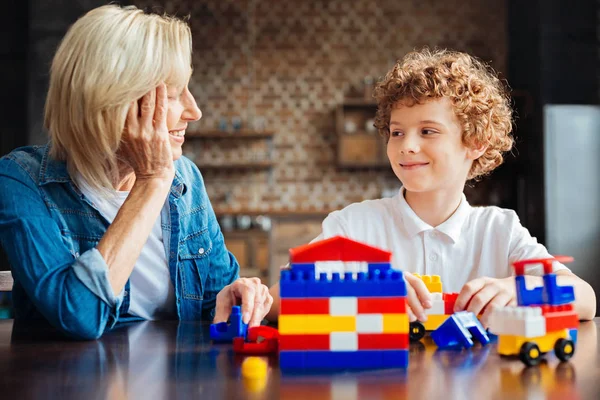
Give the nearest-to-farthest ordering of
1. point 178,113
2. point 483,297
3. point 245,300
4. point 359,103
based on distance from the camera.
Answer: point 483,297 < point 245,300 < point 178,113 < point 359,103

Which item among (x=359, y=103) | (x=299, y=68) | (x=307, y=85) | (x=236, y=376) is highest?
(x=299, y=68)

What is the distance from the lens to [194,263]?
1568 mm

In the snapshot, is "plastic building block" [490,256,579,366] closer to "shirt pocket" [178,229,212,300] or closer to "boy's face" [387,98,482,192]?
"boy's face" [387,98,482,192]

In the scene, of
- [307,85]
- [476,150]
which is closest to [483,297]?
[476,150]

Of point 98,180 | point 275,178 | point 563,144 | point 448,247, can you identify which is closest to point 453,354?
point 448,247

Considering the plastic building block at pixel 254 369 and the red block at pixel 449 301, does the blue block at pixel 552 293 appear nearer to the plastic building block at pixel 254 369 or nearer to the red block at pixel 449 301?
the red block at pixel 449 301

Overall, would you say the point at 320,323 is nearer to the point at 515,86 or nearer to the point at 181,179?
the point at 181,179

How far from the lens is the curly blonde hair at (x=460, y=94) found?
1.62 m

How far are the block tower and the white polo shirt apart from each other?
74 centimetres

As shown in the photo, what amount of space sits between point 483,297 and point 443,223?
55 centimetres

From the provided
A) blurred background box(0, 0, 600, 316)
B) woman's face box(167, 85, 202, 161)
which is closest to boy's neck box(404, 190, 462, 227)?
woman's face box(167, 85, 202, 161)

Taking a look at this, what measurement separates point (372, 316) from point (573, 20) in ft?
15.9

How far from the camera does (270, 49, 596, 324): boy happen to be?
5.18ft

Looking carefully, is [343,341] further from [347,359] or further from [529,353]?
[529,353]
